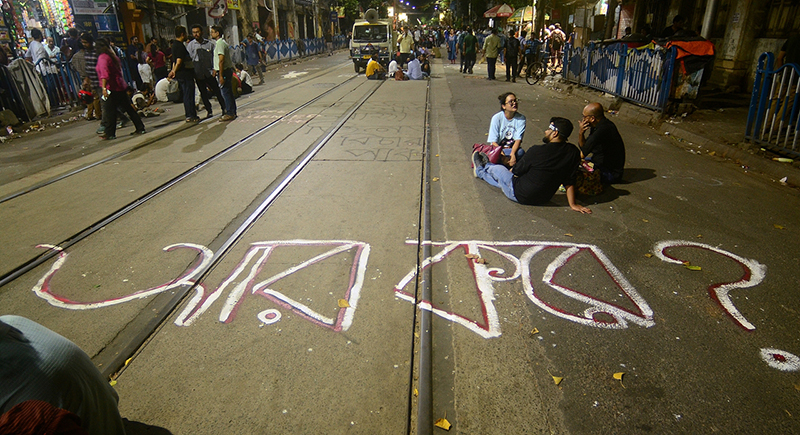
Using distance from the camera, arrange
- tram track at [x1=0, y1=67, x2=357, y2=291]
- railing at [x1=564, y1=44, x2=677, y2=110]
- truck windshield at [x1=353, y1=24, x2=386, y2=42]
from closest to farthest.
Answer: tram track at [x1=0, y1=67, x2=357, y2=291]
railing at [x1=564, y1=44, x2=677, y2=110]
truck windshield at [x1=353, y1=24, x2=386, y2=42]

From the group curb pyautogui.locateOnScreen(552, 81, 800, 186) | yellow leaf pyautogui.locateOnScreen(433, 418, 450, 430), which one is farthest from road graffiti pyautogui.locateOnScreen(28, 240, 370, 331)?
curb pyautogui.locateOnScreen(552, 81, 800, 186)

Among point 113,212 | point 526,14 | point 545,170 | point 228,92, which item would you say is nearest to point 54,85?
point 228,92

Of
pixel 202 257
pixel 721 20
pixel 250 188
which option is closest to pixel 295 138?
pixel 250 188

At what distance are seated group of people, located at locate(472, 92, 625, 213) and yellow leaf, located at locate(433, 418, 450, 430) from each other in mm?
3224

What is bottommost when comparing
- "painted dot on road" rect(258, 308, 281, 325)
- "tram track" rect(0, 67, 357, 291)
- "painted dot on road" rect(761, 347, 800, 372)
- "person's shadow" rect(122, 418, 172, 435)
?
"person's shadow" rect(122, 418, 172, 435)

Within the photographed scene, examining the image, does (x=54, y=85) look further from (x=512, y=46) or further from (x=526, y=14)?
(x=526, y=14)

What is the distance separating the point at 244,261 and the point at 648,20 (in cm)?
1912

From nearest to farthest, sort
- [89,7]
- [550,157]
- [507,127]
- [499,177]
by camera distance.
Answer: [550,157] < [499,177] < [507,127] < [89,7]

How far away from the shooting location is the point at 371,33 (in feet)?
80.0

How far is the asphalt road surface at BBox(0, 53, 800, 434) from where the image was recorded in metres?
2.45

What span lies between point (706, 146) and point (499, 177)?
421 cm

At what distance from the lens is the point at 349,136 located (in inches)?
340

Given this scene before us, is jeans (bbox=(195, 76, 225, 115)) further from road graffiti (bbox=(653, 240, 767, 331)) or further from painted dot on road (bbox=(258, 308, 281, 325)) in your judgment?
road graffiti (bbox=(653, 240, 767, 331))

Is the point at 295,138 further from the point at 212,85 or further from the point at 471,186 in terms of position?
the point at 471,186
